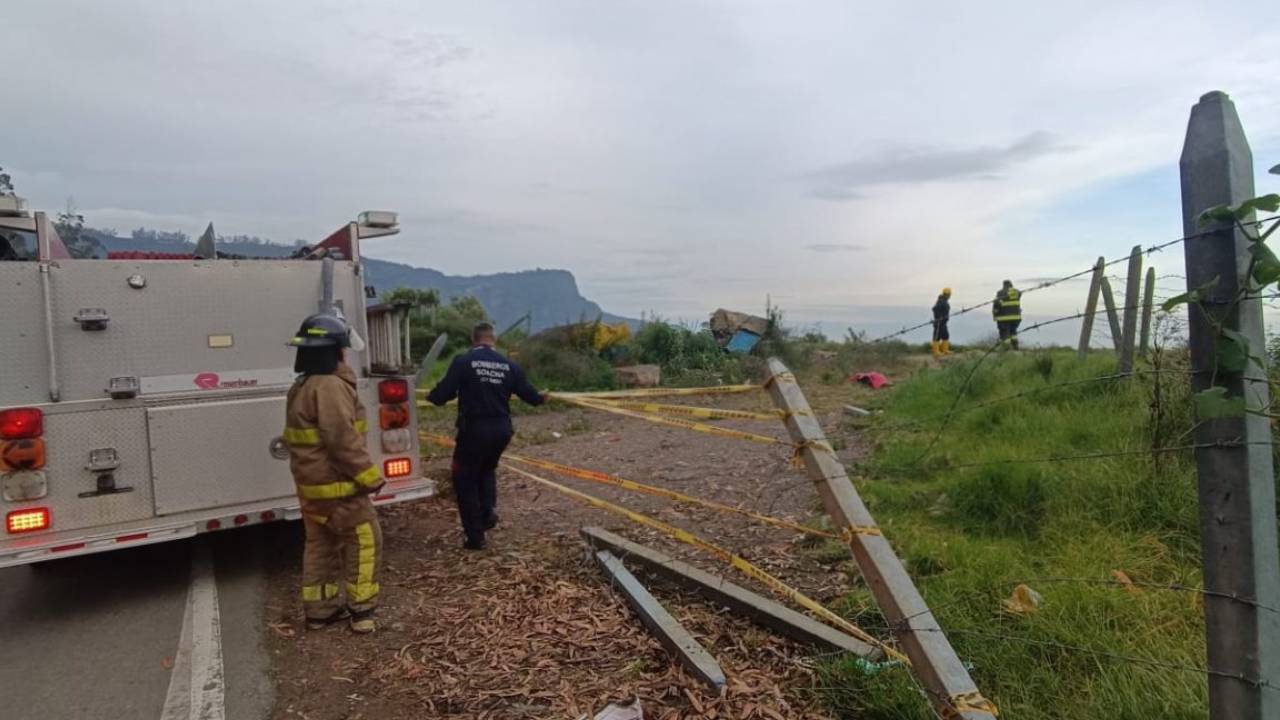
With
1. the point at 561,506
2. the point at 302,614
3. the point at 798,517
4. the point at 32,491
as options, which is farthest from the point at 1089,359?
the point at 32,491

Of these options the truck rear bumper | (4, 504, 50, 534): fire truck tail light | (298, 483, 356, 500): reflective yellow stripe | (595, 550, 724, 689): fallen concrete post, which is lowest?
(595, 550, 724, 689): fallen concrete post

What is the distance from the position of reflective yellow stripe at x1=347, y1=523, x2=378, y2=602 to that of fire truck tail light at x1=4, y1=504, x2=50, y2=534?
1925mm

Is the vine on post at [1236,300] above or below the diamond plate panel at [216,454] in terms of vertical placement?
above

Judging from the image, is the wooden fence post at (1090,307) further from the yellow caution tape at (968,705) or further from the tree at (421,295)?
the tree at (421,295)

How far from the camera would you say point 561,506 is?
22.9 feet

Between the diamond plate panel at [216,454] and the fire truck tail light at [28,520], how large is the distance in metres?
0.59

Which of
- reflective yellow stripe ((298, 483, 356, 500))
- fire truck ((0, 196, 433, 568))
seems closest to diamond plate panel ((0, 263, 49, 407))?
fire truck ((0, 196, 433, 568))

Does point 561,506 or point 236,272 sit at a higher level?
point 236,272

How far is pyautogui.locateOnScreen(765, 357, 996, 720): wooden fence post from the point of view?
2588 millimetres

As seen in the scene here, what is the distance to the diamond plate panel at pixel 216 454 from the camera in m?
4.98

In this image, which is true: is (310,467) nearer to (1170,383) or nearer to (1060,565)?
(1060,565)

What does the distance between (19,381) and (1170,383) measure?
7804mm

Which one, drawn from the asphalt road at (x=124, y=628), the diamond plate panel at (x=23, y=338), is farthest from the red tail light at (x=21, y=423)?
the asphalt road at (x=124, y=628)

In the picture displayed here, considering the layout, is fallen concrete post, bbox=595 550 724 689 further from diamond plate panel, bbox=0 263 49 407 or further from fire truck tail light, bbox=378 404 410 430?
diamond plate panel, bbox=0 263 49 407
